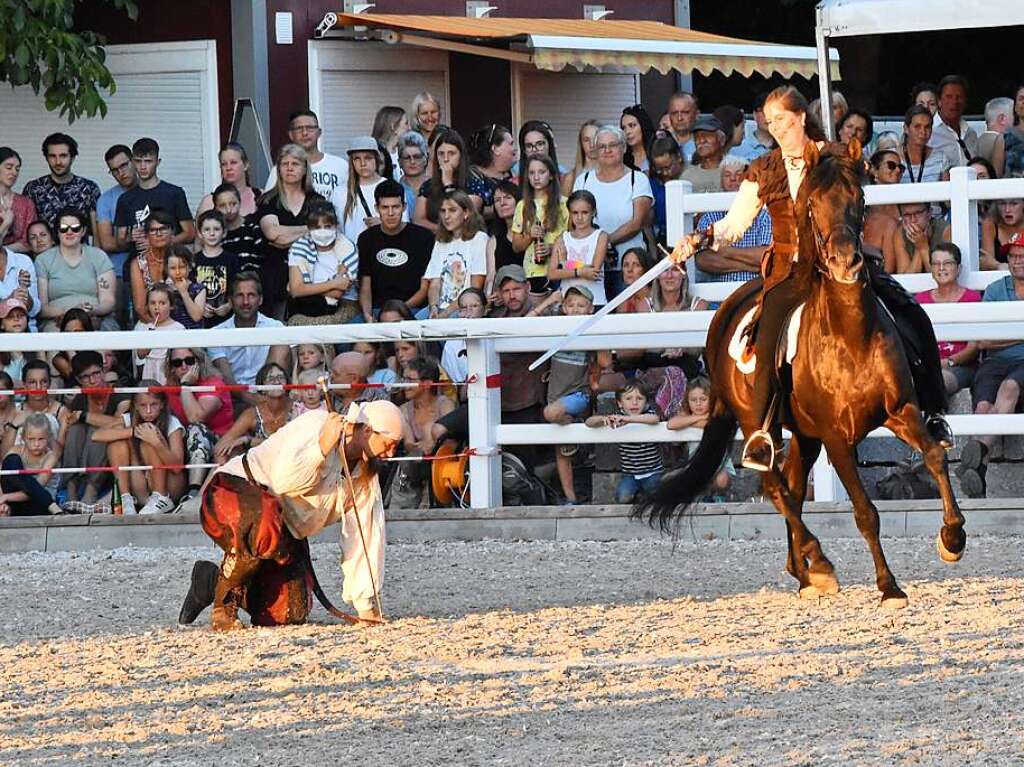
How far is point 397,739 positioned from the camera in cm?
653

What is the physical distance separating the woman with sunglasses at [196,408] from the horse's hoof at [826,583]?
4209 mm

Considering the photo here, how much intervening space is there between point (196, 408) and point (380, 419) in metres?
3.80

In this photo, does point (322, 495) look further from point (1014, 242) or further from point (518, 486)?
point (1014, 242)

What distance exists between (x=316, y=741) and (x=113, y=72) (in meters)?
11.5

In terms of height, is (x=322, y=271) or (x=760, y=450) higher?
(x=322, y=271)

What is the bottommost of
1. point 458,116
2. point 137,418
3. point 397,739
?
point 397,739

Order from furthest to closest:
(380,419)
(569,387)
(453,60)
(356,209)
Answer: (453,60) → (356,209) → (569,387) → (380,419)

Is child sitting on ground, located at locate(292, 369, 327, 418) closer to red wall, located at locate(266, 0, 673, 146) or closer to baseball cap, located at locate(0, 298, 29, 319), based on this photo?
baseball cap, located at locate(0, 298, 29, 319)

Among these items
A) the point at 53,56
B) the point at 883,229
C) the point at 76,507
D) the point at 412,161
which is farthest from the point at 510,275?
the point at 53,56

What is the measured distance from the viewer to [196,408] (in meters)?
12.3

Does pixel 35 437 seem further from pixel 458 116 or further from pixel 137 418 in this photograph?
pixel 458 116

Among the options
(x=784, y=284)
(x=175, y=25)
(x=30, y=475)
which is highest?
(x=175, y=25)

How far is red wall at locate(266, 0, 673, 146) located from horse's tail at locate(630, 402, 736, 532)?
741 centimetres

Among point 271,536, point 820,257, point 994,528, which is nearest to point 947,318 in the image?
point 994,528
